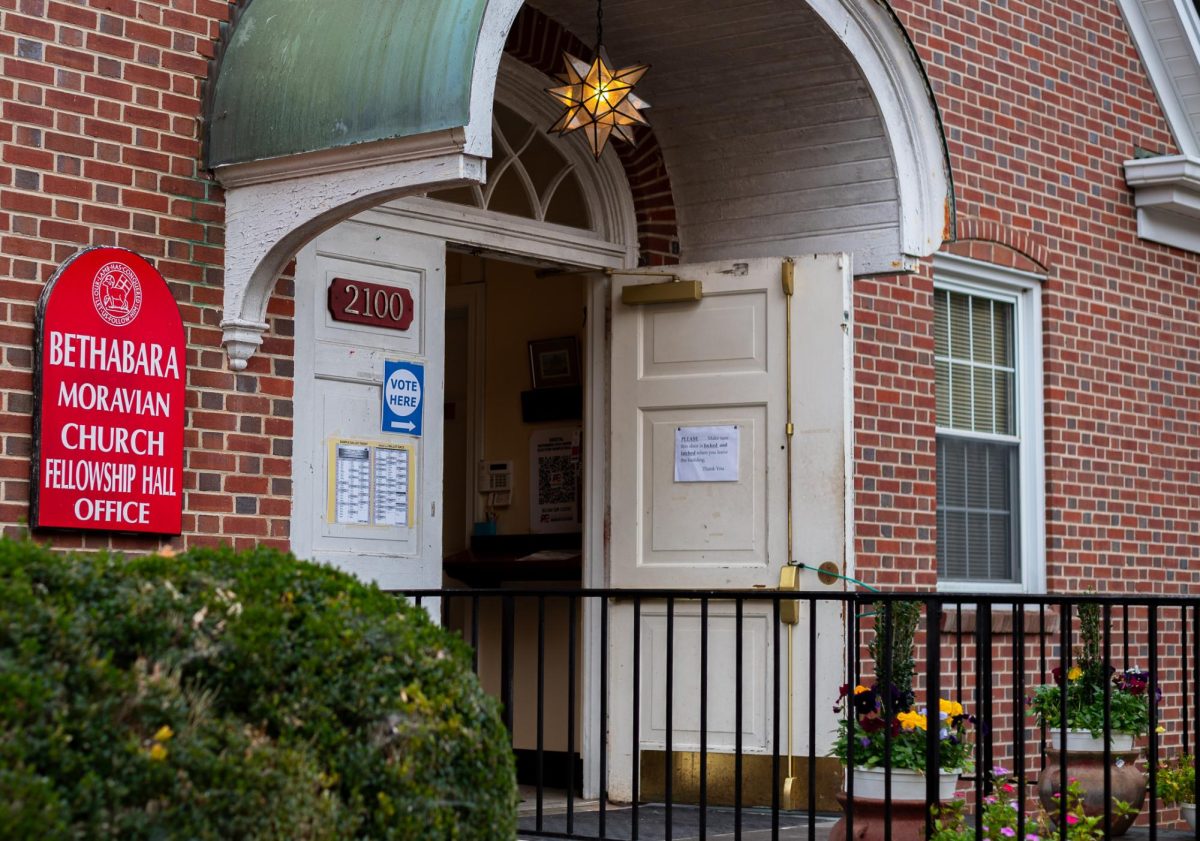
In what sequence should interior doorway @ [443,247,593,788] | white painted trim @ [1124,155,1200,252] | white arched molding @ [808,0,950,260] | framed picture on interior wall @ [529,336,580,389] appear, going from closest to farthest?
1. white arched molding @ [808,0,950,260]
2. interior doorway @ [443,247,593,788]
3. framed picture on interior wall @ [529,336,580,389]
4. white painted trim @ [1124,155,1200,252]

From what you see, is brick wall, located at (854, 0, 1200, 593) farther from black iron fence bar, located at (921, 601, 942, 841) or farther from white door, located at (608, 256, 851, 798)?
black iron fence bar, located at (921, 601, 942, 841)

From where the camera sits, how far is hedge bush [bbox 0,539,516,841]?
3203 mm

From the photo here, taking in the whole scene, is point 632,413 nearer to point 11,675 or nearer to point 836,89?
point 836,89

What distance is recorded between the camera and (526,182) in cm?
822

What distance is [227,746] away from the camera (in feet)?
11.1

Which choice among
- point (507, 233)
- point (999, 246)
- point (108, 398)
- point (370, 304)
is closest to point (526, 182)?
point (507, 233)

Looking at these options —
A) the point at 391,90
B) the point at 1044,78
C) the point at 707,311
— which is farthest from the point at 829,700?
the point at 1044,78

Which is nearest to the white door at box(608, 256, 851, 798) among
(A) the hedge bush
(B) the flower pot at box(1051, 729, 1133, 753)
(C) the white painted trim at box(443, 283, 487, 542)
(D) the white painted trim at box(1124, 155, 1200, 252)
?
(B) the flower pot at box(1051, 729, 1133, 753)

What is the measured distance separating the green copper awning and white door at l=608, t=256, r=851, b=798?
96.0 inches

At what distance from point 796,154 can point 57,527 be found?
3.93 m

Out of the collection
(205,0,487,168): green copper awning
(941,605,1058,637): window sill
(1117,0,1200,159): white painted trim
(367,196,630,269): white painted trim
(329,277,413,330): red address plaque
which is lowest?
(941,605,1058,637): window sill

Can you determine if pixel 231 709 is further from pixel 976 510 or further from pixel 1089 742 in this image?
pixel 976 510

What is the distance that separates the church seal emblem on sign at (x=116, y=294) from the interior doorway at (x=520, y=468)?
3.20 metres

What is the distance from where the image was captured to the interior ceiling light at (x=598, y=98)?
295 inches
